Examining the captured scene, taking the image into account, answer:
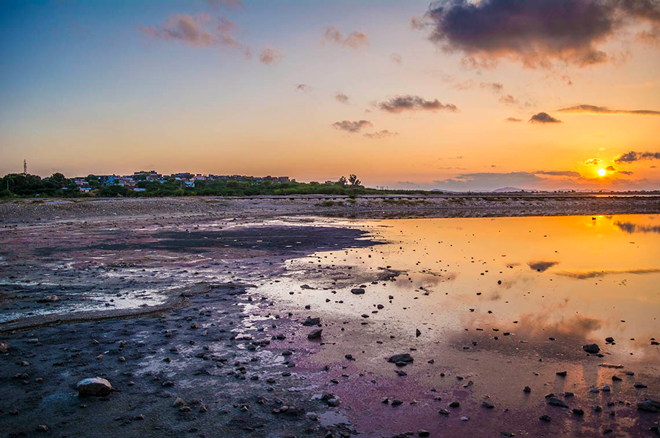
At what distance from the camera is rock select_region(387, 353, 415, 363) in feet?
32.3

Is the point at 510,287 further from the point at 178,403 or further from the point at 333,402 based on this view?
the point at 178,403

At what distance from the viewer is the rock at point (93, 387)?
26.4 ft

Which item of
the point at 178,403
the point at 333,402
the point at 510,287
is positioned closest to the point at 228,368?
the point at 178,403

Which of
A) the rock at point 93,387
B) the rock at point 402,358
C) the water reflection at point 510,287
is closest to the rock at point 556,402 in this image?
the rock at point 402,358

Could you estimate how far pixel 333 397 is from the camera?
8.17 meters

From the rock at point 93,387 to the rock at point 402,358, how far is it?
228 inches

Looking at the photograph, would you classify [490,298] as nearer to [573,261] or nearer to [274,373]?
[274,373]

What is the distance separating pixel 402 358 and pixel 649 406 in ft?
14.9

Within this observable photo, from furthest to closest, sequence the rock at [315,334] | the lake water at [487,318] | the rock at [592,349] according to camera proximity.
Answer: the rock at [315,334] < the rock at [592,349] < the lake water at [487,318]

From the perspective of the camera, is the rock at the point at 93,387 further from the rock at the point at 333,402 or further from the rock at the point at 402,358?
the rock at the point at 402,358

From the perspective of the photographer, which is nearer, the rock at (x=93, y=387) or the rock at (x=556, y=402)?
the rock at (x=556, y=402)

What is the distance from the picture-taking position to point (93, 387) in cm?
809

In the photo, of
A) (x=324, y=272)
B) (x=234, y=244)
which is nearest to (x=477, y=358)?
(x=324, y=272)

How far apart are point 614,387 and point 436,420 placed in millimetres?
3931
